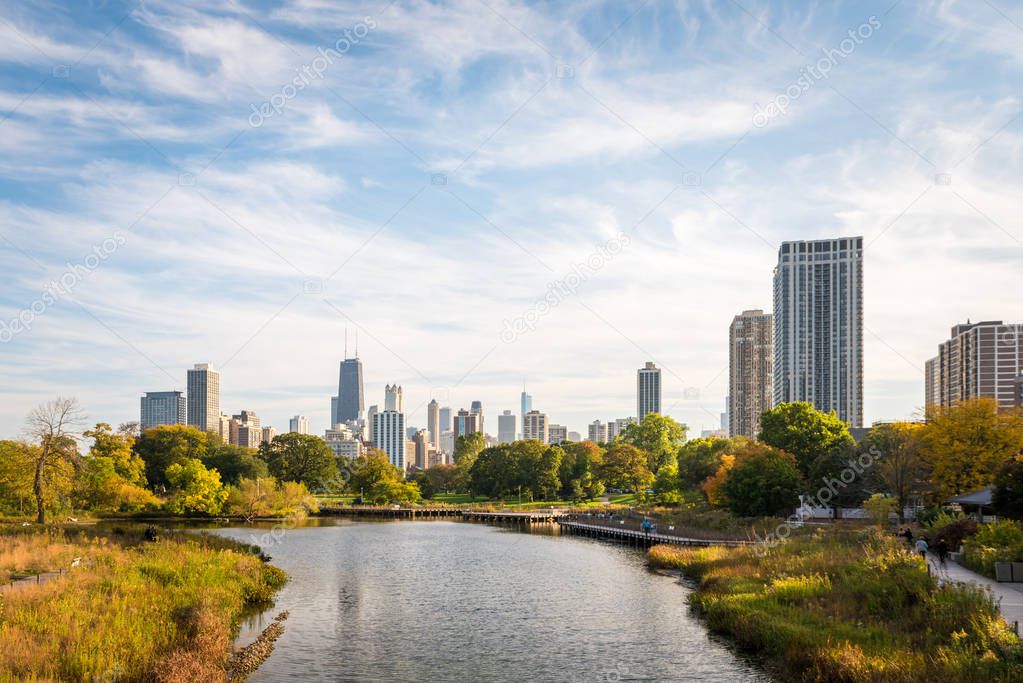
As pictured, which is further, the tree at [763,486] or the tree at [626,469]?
the tree at [626,469]

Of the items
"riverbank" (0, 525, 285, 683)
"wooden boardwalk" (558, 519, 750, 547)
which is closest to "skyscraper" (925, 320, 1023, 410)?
"wooden boardwalk" (558, 519, 750, 547)

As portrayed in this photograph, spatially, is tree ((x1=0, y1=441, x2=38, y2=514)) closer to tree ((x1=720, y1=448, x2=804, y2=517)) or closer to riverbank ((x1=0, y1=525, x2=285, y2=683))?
riverbank ((x1=0, y1=525, x2=285, y2=683))

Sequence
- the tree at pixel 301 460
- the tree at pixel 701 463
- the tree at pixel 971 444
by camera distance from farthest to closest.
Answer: the tree at pixel 301 460, the tree at pixel 701 463, the tree at pixel 971 444

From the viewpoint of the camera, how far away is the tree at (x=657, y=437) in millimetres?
147375

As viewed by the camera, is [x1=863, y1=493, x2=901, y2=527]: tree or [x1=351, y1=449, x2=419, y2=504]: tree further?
[x1=351, y1=449, x2=419, y2=504]: tree

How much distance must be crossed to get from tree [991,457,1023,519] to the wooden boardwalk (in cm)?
2113

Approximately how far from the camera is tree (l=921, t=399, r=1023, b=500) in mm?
55844

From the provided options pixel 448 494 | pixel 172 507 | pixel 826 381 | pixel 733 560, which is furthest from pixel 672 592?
pixel 826 381

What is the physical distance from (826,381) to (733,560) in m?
154

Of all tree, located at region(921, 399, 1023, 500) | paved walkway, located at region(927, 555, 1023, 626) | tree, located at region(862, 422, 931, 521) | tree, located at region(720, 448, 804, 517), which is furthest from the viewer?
tree, located at region(720, 448, 804, 517)

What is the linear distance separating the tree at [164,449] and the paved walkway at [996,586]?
104 metres

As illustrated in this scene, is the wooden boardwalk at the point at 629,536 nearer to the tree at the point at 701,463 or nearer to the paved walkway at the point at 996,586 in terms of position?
the tree at the point at 701,463

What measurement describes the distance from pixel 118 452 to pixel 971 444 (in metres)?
90.6

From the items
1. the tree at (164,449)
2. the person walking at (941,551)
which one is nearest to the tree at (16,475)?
the tree at (164,449)
